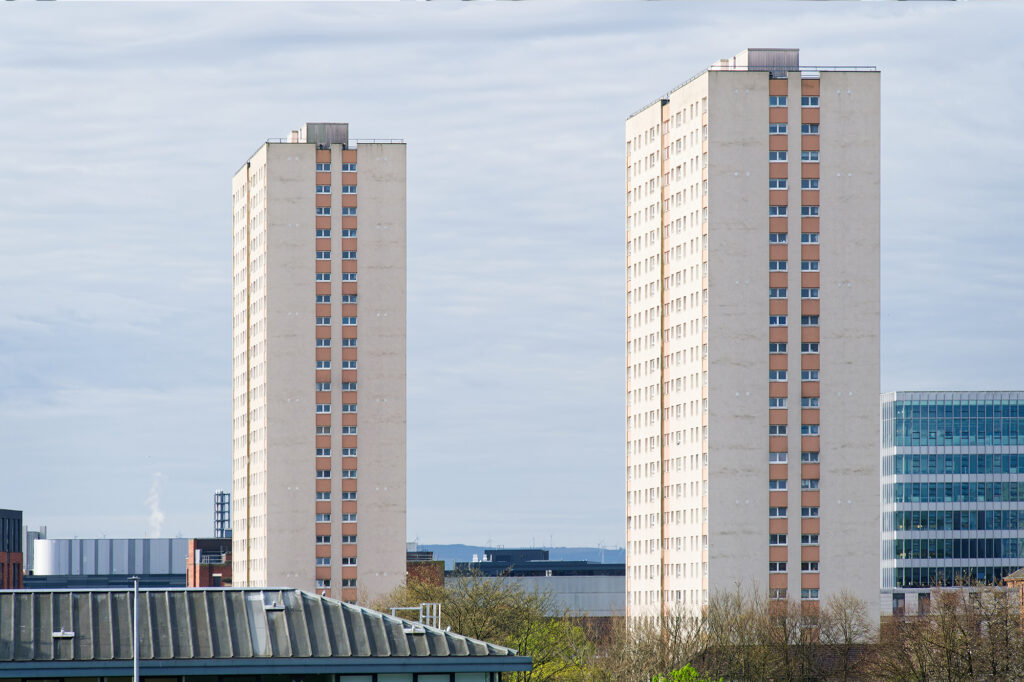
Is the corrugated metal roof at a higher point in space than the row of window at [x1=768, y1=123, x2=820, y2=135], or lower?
lower

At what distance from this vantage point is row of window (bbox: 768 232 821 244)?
17025 centimetres

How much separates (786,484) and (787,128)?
35.6 metres

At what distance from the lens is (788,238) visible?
170 metres

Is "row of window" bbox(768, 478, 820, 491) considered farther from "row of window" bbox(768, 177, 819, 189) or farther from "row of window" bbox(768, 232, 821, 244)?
"row of window" bbox(768, 177, 819, 189)

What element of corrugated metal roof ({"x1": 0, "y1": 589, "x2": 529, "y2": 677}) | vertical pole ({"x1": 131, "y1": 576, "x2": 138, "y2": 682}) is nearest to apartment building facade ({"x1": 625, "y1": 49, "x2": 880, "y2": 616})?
corrugated metal roof ({"x1": 0, "y1": 589, "x2": 529, "y2": 677})

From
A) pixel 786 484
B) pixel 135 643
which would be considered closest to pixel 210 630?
pixel 135 643

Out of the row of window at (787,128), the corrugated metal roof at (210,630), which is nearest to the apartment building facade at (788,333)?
the row of window at (787,128)

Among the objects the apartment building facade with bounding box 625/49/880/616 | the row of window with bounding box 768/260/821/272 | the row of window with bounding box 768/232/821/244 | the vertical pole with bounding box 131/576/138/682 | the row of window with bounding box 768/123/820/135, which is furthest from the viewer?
the row of window with bounding box 768/260/821/272

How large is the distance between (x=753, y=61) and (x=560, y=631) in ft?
205

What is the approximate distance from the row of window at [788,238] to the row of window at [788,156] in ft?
23.7

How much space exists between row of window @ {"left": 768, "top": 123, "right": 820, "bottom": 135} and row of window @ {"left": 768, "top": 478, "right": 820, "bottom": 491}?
34739mm

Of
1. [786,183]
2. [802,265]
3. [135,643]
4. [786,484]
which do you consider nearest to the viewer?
[135,643]

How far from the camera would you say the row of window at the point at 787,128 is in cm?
17012

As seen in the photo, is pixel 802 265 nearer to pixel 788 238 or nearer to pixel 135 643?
pixel 788 238
